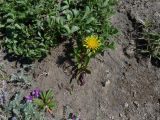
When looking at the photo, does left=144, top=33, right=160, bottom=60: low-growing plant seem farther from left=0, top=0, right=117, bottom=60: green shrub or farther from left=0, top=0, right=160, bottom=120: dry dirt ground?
left=0, top=0, right=117, bottom=60: green shrub

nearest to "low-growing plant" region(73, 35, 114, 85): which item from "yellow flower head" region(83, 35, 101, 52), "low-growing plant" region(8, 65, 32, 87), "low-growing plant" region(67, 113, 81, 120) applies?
"yellow flower head" region(83, 35, 101, 52)

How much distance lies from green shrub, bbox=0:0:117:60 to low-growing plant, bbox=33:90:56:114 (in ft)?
1.39

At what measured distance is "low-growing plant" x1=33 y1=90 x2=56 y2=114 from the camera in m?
4.46

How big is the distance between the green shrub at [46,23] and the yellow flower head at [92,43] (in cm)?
22

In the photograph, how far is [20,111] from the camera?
4473 mm

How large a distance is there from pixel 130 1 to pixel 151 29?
1.58ft

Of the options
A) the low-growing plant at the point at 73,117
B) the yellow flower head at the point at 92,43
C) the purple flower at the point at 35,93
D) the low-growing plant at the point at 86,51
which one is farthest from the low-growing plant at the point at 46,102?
the yellow flower head at the point at 92,43

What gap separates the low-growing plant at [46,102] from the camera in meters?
4.46

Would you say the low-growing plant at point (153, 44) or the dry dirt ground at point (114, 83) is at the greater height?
the low-growing plant at point (153, 44)

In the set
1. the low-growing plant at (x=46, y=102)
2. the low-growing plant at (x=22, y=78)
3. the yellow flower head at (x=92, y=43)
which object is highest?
the yellow flower head at (x=92, y=43)

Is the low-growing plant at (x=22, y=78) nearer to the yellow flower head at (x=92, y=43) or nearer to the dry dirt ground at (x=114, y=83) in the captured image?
the dry dirt ground at (x=114, y=83)

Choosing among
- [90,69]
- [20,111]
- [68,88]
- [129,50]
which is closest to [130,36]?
[129,50]

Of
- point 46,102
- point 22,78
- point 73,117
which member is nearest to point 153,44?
point 73,117

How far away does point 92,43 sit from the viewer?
4.31m
